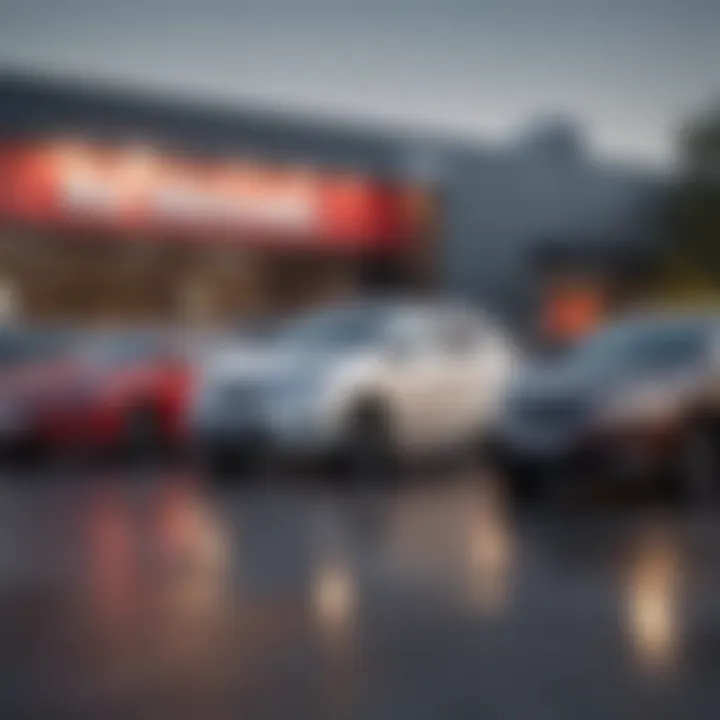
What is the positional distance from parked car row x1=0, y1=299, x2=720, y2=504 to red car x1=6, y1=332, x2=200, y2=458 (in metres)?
0.02

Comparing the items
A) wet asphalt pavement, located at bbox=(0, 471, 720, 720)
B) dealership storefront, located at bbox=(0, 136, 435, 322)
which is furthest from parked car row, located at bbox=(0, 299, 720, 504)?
dealership storefront, located at bbox=(0, 136, 435, 322)

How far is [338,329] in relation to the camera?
1434 cm

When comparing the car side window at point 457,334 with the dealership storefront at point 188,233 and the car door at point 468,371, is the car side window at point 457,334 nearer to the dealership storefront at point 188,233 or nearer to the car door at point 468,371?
the car door at point 468,371

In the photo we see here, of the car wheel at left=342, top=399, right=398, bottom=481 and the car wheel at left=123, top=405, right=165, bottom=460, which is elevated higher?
the car wheel at left=123, top=405, right=165, bottom=460

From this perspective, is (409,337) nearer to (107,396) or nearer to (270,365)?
(270,365)

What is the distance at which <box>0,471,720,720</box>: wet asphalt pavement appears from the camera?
5.58 m

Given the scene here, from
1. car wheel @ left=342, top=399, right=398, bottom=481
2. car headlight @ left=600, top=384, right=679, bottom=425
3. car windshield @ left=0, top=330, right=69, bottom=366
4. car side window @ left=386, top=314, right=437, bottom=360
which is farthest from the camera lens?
car windshield @ left=0, top=330, right=69, bottom=366

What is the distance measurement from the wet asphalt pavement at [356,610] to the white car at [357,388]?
1309 mm

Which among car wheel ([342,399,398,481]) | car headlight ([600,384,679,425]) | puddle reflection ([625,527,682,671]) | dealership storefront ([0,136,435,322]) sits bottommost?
puddle reflection ([625,527,682,671])

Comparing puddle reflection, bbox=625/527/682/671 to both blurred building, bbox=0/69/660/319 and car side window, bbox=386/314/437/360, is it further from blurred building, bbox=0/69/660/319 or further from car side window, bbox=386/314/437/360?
blurred building, bbox=0/69/660/319

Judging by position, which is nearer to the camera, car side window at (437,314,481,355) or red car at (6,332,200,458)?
car side window at (437,314,481,355)

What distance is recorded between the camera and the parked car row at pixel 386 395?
11.2 m

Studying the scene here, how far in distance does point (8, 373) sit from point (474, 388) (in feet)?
16.0

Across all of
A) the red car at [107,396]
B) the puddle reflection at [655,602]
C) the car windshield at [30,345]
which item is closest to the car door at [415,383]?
the red car at [107,396]
